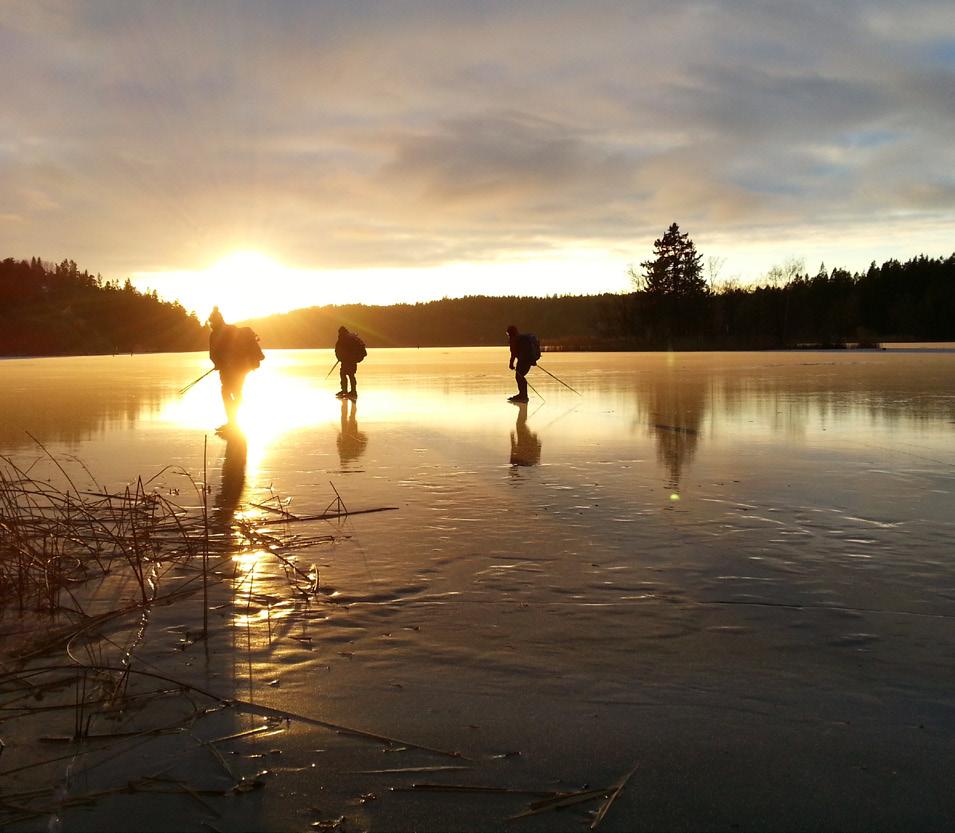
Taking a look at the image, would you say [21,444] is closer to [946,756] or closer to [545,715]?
[545,715]

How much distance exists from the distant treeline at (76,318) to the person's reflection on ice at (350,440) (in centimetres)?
14970

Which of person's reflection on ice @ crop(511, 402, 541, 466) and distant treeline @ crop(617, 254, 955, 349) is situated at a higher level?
distant treeline @ crop(617, 254, 955, 349)

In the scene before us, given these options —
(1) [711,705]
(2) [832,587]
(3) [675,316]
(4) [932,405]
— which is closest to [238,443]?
(2) [832,587]

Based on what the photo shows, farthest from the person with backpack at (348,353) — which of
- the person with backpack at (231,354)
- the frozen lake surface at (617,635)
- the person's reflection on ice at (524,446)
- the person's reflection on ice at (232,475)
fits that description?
the frozen lake surface at (617,635)

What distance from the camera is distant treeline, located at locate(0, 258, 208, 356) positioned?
159375 mm

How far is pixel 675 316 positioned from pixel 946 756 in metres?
98.7

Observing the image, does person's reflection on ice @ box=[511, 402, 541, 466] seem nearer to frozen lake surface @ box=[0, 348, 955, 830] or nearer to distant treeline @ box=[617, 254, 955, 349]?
frozen lake surface @ box=[0, 348, 955, 830]

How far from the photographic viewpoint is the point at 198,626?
471cm

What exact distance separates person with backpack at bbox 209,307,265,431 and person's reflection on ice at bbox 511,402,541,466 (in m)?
5.13

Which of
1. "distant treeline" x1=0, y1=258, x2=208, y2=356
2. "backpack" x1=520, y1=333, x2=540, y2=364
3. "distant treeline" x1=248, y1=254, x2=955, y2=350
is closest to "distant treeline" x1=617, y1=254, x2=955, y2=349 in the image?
"distant treeline" x1=248, y1=254, x2=955, y2=350

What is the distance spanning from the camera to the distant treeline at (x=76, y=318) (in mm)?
159375

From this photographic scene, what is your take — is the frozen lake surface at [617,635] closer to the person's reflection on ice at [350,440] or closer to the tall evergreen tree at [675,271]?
the person's reflection on ice at [350,440]

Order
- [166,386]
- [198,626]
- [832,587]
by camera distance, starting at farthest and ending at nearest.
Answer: [166,386] → [832,587] → [198,626]

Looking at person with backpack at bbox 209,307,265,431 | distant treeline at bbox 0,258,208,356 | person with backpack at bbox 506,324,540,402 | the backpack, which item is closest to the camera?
person with backpack at bbox 209,307,265,431
